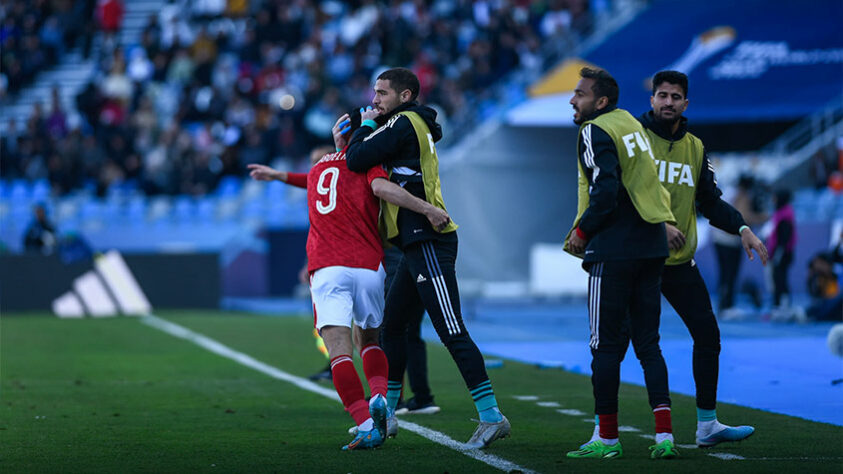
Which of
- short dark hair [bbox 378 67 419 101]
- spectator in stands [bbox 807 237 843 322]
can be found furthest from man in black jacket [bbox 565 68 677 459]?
spectator in stands [bbox 807 237 843 322]

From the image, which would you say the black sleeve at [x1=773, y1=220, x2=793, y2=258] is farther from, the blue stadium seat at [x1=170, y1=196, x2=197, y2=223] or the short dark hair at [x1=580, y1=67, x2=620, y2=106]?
the blue stadium seat at [x1=170, y1=196, x2=197, y2=223]

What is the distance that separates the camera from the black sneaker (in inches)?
356

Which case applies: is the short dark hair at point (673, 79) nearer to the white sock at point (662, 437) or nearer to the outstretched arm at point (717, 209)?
the outstretched arm at point (717, 209)

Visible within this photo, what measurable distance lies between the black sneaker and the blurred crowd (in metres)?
17.6

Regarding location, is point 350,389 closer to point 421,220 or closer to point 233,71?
point 421,220

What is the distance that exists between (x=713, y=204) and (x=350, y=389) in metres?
2.33

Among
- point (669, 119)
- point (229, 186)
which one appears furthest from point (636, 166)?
point (229, 186)

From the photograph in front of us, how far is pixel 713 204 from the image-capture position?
7574mm

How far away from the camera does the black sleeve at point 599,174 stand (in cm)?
669

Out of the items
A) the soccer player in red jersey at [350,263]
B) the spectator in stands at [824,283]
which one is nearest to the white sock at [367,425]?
the soccer player in red jersey at [350,263]

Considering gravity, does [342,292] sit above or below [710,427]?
above

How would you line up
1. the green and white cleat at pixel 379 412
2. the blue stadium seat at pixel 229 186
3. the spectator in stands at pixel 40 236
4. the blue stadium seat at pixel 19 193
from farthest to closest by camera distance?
1. the blue stadium seat at pixel 229 186
2. the blue stadium seat at pixel 19 193
3. the spectator in stands at pixel 40 236
4. the green and white cleat at pixel 379 412

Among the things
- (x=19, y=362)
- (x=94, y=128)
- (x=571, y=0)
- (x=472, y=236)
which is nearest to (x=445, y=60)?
(x=571, y=0)

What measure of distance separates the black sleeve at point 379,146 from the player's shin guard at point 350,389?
41.4 inches
